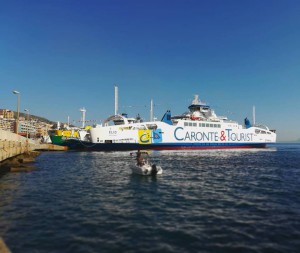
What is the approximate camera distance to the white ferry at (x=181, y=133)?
72.4 m

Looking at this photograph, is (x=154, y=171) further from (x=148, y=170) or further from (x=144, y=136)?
(x=144, y=136)

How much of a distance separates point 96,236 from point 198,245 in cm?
438

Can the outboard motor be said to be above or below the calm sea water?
above

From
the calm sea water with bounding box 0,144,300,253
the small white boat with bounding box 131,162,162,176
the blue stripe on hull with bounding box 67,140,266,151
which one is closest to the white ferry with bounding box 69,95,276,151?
the blue stripe on hull with bounding box 67,140,266,151

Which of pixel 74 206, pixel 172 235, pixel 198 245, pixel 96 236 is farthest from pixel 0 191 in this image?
pixel 198 245

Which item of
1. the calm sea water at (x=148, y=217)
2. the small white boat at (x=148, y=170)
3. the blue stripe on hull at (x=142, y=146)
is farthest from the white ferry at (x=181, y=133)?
the calm sea water at (x=148, y=217)

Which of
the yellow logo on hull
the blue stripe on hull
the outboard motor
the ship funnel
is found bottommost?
the outboard motor

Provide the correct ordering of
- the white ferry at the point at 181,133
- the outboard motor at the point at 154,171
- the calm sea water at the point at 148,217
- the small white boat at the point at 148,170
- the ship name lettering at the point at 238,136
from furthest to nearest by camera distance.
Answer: the ship name lettering at the point at 238,136, the white ferry at the point at 181,133, the outboard motor at the point at 154,171, the small white boat at the point at 148,170, the calm sea water at the point at 148,217

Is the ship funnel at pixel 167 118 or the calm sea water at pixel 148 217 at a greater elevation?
the ship funnel at pixel 167 118

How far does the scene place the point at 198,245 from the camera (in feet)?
36.6

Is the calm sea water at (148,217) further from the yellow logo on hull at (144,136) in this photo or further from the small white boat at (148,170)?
the yellow logo on hull at (144,136)

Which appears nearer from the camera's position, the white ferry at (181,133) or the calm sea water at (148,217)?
the calm sea water at (148,217)

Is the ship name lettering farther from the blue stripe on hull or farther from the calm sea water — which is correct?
the calm sea water

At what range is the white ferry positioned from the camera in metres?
72.4
